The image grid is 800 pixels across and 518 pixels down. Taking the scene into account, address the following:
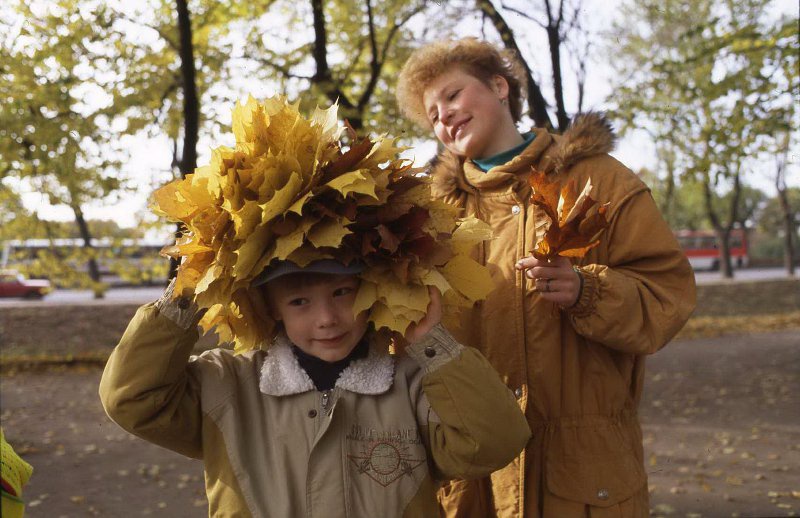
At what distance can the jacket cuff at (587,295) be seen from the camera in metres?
2.22

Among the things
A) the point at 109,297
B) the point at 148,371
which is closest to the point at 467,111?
the point at 148,371

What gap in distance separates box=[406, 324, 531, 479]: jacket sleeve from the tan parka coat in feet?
1.28

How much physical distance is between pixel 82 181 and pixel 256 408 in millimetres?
9939

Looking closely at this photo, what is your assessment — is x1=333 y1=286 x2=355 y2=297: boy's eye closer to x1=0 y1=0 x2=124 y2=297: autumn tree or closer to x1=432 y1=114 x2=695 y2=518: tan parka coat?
x1=432 y1=114 x2=695 y2=518: tan parka coat

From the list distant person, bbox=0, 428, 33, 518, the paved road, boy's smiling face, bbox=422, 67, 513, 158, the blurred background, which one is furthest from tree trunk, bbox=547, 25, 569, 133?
the paved road

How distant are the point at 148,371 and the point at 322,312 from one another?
1.59 ft

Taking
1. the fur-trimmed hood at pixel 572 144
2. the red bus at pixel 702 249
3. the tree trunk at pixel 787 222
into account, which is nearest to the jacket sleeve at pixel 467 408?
the fur-trimmed hood at pixel 572 144

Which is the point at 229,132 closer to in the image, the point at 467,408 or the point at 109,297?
the point at 467,408

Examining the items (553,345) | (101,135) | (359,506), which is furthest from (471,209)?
(101,135)

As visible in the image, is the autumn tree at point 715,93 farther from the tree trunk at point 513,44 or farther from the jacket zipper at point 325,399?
the jacket zipper at point 325,399

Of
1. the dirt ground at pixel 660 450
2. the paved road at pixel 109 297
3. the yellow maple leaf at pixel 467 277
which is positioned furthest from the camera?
the paved road at pixel 109 297

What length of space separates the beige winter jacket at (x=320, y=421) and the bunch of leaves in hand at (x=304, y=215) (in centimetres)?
16

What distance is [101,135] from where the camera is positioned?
35.5 ft

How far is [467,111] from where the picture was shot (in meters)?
2.59
